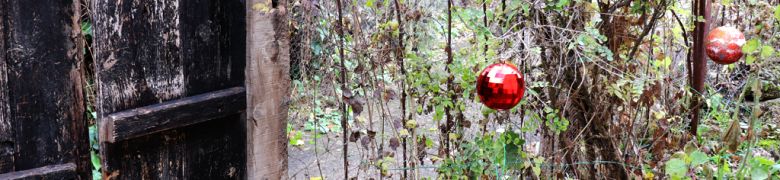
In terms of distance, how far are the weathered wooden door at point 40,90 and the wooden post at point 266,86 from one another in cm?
48

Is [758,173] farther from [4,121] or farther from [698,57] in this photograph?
[4,121]

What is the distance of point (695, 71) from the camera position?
3.38 m

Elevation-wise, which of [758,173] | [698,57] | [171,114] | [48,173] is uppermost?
[698,57]

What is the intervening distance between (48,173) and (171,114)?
1.06 ft

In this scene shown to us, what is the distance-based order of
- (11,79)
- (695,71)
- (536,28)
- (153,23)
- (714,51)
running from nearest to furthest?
(11,79) → (153,23) → (536,28) → (714,51) → (695,71)

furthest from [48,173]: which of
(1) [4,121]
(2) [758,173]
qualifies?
(2) [758,173]

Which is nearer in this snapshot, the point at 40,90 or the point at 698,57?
the point at 40,90

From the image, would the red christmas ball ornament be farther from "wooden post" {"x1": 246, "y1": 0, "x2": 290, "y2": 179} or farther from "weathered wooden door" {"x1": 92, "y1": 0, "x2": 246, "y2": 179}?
"weathered wooden door" {"x1": 92, "y1": 0, "x2": 246, "y2": 179}

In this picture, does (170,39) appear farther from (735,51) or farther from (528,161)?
(735,51)

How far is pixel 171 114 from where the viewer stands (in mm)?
1805

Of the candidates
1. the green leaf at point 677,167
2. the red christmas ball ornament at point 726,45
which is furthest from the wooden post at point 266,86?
the red christmas ball ornament at point 726,45

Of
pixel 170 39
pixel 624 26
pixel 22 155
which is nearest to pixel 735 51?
pixel 624 26

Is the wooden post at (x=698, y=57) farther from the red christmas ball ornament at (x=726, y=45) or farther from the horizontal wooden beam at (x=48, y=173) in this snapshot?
the horizontal wooden beam at (x=48, y=173)

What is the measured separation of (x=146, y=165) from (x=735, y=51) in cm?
219
